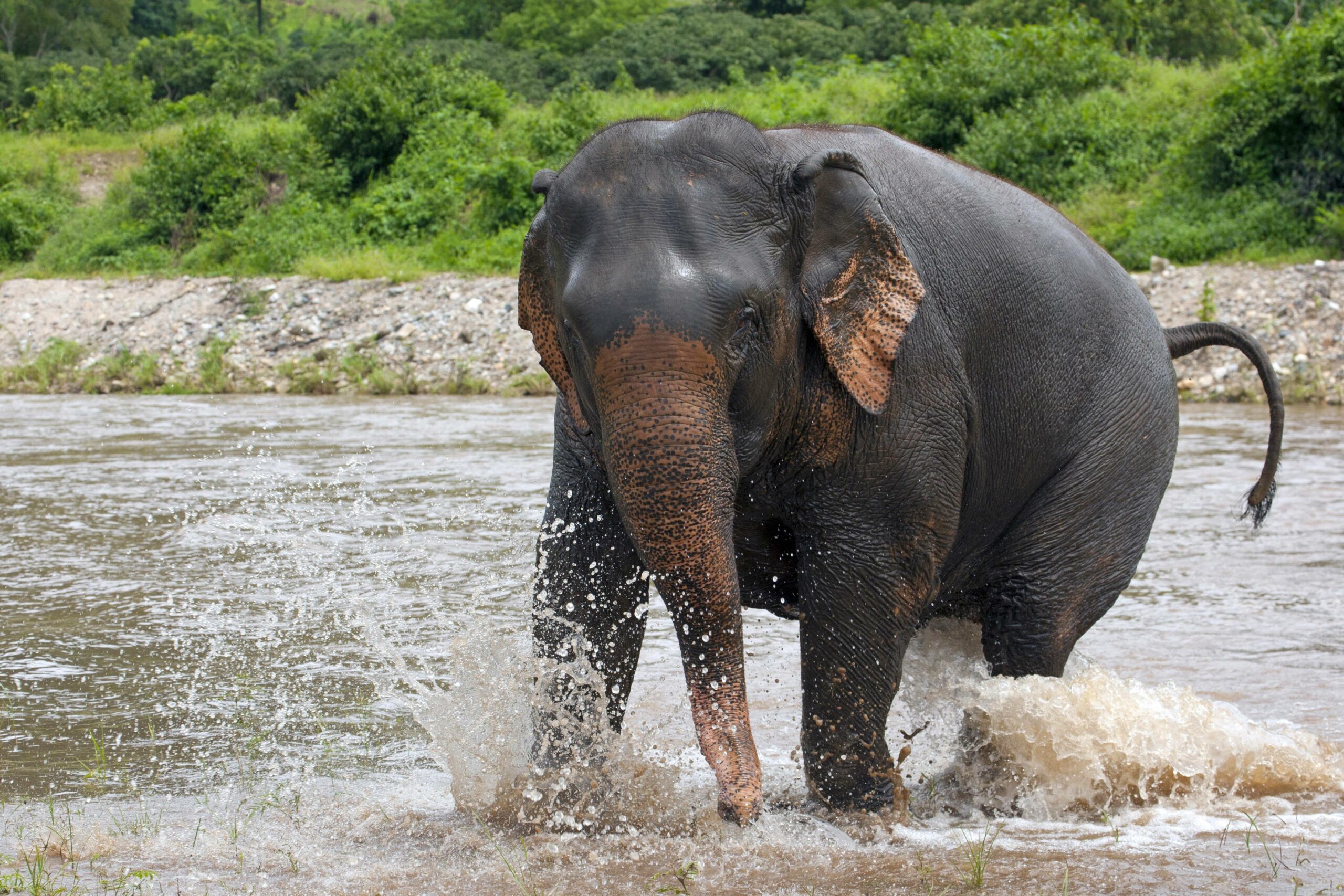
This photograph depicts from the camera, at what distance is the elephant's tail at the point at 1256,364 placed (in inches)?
201

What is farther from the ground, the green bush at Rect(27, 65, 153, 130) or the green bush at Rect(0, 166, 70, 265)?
the green bush at Rect(27, 65, 153, 130)

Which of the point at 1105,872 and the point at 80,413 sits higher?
the point at 1105,872

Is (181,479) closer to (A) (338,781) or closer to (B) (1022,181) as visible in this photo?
(A) (338,781)

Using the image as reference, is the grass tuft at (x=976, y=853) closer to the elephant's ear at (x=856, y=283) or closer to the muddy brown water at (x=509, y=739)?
the muddy brown water at (x=509, y=739)

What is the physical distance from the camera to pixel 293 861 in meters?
3.66

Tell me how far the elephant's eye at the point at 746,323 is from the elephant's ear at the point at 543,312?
470 mm

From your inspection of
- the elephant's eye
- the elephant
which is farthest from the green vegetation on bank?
the elephant's eye

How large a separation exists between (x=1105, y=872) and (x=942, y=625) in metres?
1.37

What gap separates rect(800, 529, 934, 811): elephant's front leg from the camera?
3676 millimetres

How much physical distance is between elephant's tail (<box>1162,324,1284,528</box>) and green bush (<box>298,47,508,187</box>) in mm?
23974

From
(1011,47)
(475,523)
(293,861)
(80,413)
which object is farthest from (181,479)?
(1011,47)

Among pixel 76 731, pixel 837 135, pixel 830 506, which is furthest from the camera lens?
pixel 76 731

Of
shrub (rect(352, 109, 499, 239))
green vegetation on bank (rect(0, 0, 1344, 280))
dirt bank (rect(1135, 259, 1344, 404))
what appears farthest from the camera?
shrub (rect(352, 109, 499, 239))

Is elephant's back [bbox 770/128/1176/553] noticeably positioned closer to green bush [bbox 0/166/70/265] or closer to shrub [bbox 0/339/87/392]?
shrub [bbox 0/339/87/392]
